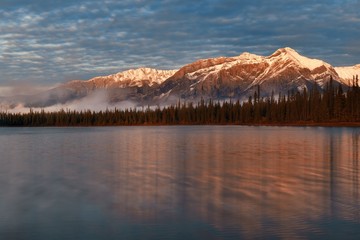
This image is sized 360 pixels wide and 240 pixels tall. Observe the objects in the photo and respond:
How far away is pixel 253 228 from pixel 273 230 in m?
0.83

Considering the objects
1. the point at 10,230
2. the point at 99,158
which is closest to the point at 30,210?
the point at 10,230

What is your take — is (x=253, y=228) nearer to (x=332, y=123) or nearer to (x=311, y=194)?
(x=311, y=194)

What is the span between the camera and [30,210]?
24.7m

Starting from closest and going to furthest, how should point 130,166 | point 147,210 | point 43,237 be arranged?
point 43,237 < point 147,210 < point 130,166

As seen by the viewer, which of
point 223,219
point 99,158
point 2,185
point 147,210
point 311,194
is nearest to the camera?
point 223,219

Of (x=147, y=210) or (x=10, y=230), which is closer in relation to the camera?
(x=10, y=230)

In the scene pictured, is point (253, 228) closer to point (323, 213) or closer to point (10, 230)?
point (323, 213)

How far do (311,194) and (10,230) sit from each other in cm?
1637

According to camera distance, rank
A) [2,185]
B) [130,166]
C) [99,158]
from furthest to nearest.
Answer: [99,158] < [130,166] < [2,185]

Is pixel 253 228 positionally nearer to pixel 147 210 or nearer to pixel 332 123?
pixel 147 210

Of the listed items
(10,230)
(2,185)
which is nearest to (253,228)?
(10,230)

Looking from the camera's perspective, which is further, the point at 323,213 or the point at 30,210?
the point at 30,210

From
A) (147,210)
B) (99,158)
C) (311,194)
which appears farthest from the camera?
(99,158)

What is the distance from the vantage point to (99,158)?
53031mm
